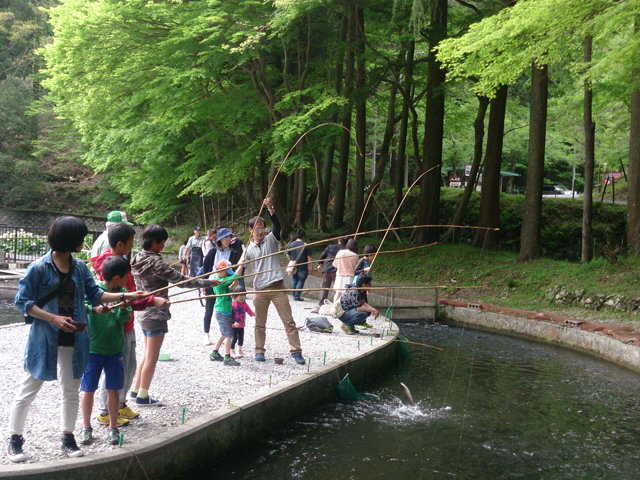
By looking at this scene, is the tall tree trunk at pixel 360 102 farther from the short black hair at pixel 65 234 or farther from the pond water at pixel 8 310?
the short black hair at pixel 65 234

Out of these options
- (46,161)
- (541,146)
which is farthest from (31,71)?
(541,146)

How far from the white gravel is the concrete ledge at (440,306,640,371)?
3817mm

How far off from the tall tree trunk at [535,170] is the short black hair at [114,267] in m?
14.8

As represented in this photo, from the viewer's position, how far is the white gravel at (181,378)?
16.5 feet

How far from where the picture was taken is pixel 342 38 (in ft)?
68.0

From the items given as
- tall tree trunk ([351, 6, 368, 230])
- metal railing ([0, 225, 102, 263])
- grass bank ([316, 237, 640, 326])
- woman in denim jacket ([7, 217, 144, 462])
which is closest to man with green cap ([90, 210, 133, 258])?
woman in denim jacket ([7, 217, 144, 462])

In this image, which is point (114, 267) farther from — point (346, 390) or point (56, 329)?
point (346, 390)

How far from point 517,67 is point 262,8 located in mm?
8127

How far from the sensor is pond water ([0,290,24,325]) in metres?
12.7

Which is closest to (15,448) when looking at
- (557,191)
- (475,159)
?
(475,159)

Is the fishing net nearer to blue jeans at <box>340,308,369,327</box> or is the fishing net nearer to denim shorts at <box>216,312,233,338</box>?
denim shorts at <box>216,312,233,338</box>

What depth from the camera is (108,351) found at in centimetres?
494

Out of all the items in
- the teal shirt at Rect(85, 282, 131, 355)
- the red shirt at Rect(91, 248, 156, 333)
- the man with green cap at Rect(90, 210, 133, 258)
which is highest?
the man with green cap at Rect(90, 210, 133, 258)

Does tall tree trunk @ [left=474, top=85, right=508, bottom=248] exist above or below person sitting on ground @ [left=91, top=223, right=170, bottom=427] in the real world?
above
